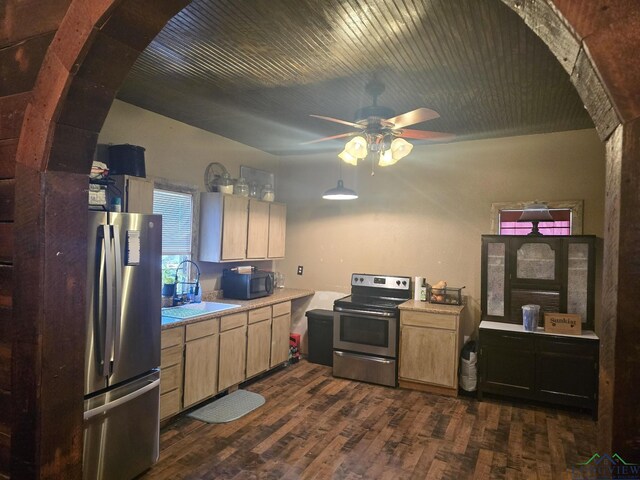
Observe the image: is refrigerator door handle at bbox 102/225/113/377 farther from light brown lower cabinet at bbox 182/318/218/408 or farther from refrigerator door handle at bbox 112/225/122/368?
light brown lower cabinet at bbox 182/318/218/408

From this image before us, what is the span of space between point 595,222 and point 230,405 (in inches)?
156

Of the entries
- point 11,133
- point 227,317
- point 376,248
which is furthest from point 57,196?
point 376,248

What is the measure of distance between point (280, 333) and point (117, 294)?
8.01ft

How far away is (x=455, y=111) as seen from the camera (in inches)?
138

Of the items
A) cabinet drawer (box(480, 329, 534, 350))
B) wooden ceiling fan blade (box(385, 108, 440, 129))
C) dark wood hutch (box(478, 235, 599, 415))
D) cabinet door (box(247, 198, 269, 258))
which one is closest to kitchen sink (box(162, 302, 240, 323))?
cabinet door (box(247, 198, 269, 258))

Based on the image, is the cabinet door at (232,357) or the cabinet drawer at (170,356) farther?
the cabinet door at (232,357)

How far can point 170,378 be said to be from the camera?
3141 mm

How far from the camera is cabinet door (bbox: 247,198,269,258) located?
4.58 meters

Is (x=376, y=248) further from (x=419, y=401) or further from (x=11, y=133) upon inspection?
(x=11, y=133)

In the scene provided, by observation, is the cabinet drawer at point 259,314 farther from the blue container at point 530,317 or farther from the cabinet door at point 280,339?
the blue container at point 530,317

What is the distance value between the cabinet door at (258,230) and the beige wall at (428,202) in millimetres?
718

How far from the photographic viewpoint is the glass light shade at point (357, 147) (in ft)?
9.11

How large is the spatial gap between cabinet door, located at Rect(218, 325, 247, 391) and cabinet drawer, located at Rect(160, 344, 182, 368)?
1.66 ft

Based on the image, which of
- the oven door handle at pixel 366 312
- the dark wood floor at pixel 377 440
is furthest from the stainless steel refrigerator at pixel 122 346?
the oven door handle at pixel 366 312
